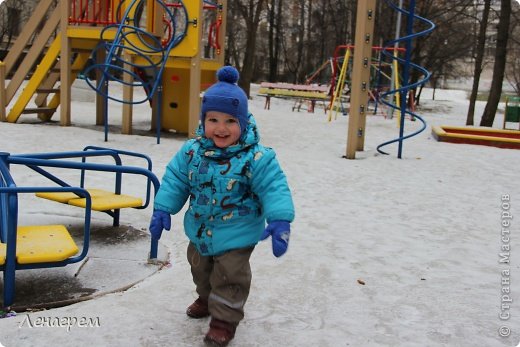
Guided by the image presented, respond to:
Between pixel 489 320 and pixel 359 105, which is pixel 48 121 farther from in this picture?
pixel 489 320

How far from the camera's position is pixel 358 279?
12.3 ft

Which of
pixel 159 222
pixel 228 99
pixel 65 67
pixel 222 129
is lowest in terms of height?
pixel 159 222

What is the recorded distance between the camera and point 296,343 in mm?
2777

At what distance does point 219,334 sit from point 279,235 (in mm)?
563

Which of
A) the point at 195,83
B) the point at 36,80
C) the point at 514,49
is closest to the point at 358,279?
the point at 195,83

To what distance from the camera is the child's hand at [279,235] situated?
2457 mm

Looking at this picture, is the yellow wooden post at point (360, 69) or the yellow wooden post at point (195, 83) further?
the yellow wooden post at point (195, 83)

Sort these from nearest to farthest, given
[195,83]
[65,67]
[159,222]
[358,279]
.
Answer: [159,222] → [358,279] → [195,83] → [65,67]

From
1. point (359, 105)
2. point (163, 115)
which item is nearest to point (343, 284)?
point (359, 105)

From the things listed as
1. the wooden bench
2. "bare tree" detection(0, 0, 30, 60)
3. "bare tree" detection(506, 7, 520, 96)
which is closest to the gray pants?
the wooden bench

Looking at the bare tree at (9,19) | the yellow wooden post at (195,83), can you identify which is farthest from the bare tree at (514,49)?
the bare tree at (9,19)

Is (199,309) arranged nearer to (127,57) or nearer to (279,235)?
(279,235)

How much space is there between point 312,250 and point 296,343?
1.57m

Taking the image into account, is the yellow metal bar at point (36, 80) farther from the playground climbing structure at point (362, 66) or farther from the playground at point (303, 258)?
the playground climbing structure at point (362, 66)
